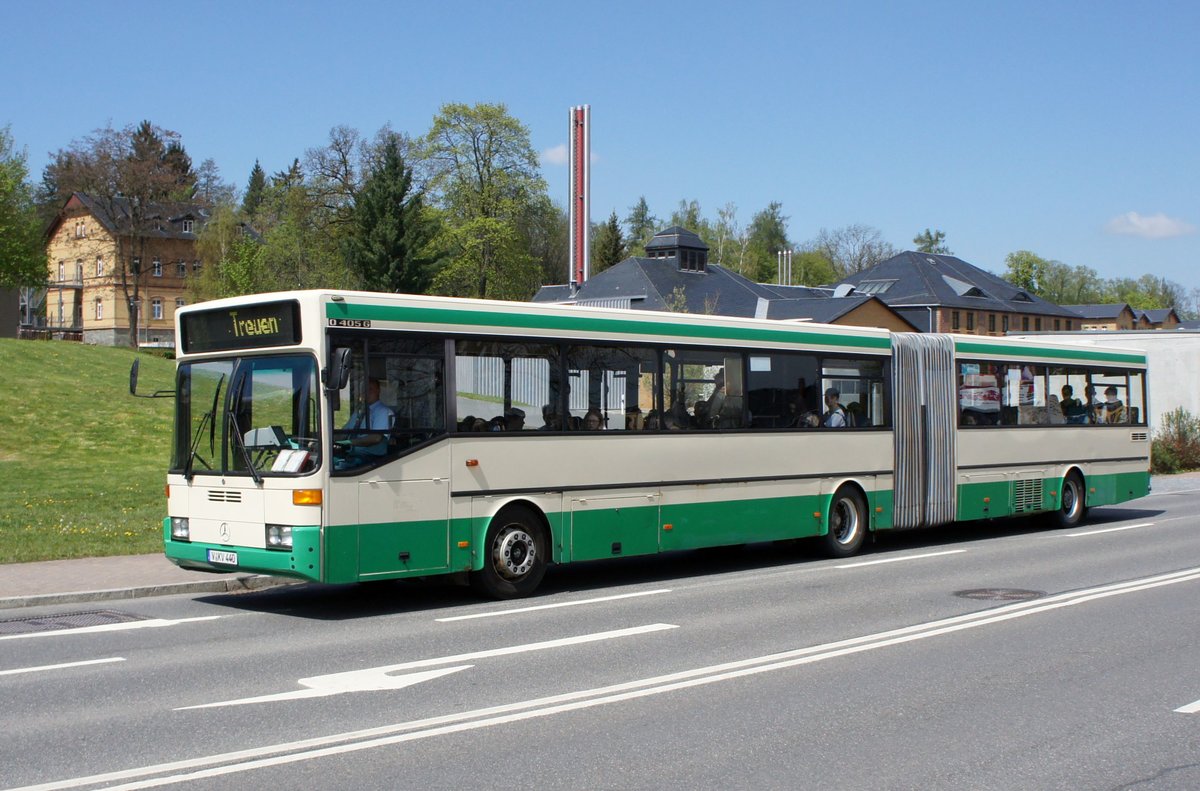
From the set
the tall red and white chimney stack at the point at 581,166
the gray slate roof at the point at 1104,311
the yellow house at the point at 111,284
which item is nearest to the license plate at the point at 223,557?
the tall red and white chimney stack at the point at 581,166

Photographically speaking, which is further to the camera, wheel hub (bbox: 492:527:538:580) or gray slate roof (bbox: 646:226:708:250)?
gray slate roof (bbox: 646:226:708:250)

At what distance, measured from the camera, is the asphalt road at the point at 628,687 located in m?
6.47

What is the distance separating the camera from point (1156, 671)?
9148 millimetres

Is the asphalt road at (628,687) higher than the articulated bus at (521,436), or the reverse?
the articulated bus at (521,436)

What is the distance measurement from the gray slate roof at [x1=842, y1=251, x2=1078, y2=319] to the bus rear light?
94.4 meters

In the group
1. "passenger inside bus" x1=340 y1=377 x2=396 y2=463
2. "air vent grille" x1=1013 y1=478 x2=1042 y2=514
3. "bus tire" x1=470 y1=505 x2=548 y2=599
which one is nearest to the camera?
"passenger inside bus" x1=340 y1=377 x2=396 y2=463

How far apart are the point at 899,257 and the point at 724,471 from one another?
9982 centimetres

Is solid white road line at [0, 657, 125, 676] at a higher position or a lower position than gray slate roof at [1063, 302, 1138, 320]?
lower

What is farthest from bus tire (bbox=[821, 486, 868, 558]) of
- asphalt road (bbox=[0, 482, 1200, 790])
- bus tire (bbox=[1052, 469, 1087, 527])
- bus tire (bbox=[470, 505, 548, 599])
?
bus tire (bbox=[1052, 469, 1087, 527])

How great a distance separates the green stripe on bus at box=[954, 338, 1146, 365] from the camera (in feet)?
63.4

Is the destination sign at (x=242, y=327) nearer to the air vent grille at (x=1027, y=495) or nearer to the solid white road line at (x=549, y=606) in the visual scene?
the solid white road line at (x=549, y=606)

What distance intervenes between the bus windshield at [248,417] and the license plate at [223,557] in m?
0.74

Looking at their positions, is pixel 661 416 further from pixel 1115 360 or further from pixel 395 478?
pixel 1115 360

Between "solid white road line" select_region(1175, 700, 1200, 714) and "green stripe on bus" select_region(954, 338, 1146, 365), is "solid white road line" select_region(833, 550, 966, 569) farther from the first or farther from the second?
"solid white road line" select_region(1175, 700, 1200, 714)
